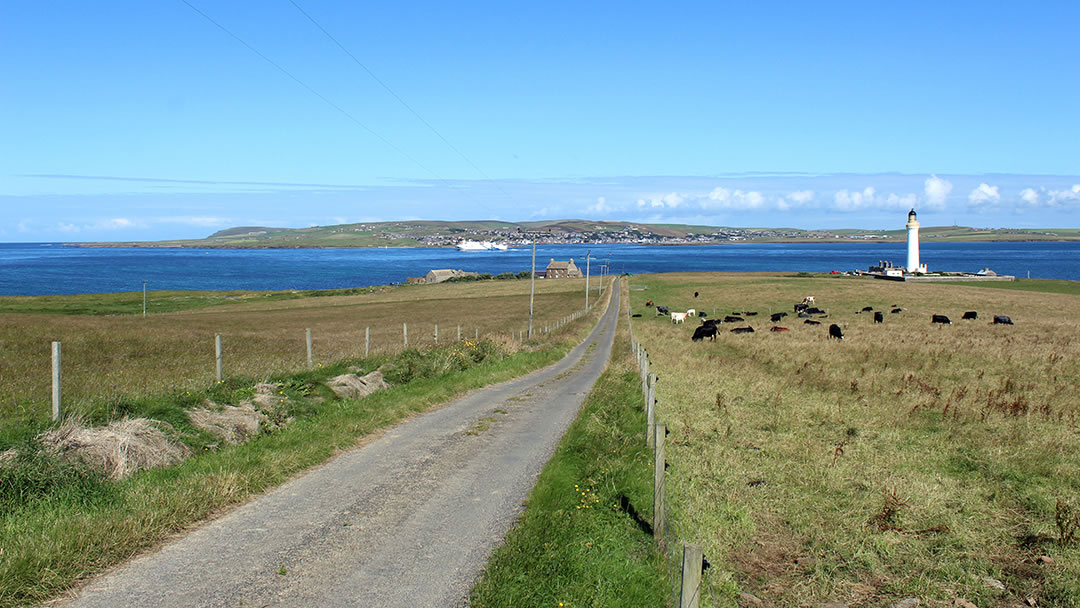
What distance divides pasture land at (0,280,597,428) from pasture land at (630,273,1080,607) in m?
10.3

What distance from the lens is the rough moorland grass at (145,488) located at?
759 cm

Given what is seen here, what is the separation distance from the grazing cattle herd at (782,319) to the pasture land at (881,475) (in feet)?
50.5

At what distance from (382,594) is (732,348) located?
33110 millimetres

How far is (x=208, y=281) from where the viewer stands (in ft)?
611

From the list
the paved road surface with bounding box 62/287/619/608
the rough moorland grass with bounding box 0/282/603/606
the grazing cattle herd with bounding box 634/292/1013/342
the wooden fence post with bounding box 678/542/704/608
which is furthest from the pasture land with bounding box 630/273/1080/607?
the grazing cattle herd with bounding box 634/292/1013/342

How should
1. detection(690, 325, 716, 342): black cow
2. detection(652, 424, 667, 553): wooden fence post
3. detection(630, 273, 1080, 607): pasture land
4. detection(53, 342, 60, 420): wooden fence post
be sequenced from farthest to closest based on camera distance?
detection(690, 325, 716, 342): black cow, detection(53, 342, 60, 420): wooden fence post, detection(652, 424, 667, 553): wooden fence post, detection(630, 273, 1080, 607): pasture land

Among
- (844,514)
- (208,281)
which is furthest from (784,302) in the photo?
(208,281)

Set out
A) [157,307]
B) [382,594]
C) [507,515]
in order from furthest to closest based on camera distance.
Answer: [157,307] < [507,515] < [382,594]

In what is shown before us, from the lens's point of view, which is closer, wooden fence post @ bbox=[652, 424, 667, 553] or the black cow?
wooden fence post @ bbox=[652, 424, 667, 553]

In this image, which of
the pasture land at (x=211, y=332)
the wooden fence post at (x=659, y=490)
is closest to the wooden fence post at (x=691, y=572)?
the wooden fence post at (x=659, y=490)

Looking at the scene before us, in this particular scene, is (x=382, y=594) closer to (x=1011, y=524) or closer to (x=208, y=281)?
(x=1011, y=524)

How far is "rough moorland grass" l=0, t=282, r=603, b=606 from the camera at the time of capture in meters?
7.59

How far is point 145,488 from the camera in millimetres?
9906

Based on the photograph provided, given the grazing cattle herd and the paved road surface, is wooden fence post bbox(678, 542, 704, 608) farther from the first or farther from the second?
the grazing cattle herd
